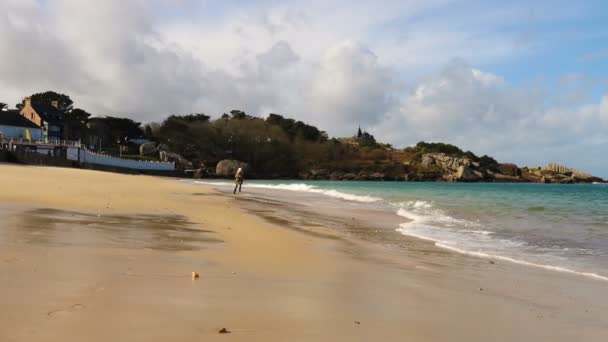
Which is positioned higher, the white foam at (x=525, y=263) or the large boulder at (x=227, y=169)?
the large boulder at (x=227, y=169)

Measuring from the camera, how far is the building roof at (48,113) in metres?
81.4

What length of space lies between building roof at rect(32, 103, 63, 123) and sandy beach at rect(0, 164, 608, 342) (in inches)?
3260

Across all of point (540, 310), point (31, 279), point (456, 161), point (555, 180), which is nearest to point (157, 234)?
point (31, 279)

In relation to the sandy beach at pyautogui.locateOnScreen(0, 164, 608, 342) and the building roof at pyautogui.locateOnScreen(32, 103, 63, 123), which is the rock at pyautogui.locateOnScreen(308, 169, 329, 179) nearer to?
A: the building roof at pyautogui.locateOnScreen(32, 103, 63, 123)

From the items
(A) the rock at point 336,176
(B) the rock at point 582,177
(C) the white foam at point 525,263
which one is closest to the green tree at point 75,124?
(A) the rock at point 336,176

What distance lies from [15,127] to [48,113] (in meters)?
13.3

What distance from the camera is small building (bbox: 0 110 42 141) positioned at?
68.3 m

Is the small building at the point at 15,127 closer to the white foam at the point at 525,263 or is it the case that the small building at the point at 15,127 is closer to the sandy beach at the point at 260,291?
the sandy beach at the point at 260,291

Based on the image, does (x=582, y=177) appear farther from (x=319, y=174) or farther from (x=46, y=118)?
(x=46, y=118)

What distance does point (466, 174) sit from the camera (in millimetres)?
119750

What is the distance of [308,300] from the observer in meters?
4.57

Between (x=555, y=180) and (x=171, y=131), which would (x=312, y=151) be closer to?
(x=171, y=131)

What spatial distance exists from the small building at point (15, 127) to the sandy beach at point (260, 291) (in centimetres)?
7017

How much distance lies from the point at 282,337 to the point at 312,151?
424ft
